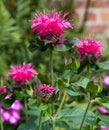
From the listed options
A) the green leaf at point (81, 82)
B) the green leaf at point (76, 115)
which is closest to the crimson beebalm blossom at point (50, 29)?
the green leaf at point (81, 82)

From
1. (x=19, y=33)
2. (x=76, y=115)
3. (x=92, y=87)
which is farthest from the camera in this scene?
(x=19, y=33)

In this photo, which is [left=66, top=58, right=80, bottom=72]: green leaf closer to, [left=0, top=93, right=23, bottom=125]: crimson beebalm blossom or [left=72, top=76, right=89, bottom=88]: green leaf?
[left=72, top=76, right=89, bottom=88]: green leaf

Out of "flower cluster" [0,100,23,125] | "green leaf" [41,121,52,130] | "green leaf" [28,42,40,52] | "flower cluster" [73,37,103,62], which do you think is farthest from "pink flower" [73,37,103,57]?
"flower cluster" [0,100,23,125]

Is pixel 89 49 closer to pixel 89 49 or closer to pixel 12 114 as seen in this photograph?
pixel 89 49

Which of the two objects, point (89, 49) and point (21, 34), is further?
point (21, 34)

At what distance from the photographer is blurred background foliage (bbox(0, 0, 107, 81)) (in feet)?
10.6

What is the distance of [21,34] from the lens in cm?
344

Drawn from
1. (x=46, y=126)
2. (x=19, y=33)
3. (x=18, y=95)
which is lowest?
(x=46, y=126)

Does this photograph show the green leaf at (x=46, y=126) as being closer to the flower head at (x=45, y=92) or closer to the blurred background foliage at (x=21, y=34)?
the flower head at (x=45, y=92)

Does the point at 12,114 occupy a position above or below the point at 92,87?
below

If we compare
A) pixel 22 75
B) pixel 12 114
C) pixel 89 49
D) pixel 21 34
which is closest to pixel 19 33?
pixel 21 34

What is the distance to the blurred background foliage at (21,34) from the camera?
3.23m

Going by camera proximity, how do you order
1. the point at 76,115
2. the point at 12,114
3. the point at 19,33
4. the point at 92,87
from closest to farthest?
the point at 92,87
the point at 76,115
the point at 12,114
the point at 19,33

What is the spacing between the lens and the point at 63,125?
5.18 ft
